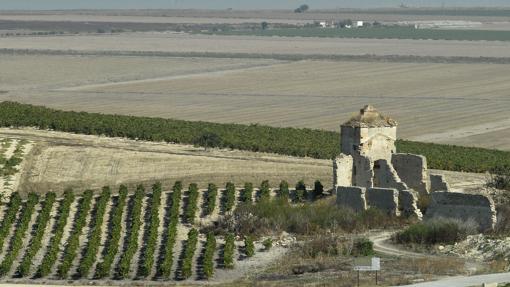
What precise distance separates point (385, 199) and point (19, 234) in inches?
387

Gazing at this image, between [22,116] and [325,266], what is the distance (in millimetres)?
29014

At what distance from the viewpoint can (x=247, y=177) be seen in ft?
157

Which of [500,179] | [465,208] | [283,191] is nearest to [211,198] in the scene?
[283,191]

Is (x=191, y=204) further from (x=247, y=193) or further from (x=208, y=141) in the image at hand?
(x=208, y=141)

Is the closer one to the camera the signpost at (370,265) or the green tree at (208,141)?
the signpost at (370,265)

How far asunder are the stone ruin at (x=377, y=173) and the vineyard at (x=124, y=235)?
2.96 m

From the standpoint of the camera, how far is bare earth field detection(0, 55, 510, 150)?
74.4m

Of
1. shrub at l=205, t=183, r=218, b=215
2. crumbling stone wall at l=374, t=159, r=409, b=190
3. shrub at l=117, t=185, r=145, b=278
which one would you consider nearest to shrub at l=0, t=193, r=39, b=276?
shrub at l=117, t=185, r=145, b=278

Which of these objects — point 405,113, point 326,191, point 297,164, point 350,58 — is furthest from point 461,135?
point 350,58

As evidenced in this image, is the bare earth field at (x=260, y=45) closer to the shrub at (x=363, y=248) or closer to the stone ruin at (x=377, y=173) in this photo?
the stone ruin at (x=377, y=173)

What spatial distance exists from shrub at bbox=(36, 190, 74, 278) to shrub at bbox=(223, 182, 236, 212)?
4.51 metres

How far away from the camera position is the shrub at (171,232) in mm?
36656

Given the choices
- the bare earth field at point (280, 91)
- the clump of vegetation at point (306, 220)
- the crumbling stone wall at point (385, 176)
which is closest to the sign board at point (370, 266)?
the clump of vegetation at point (306, 220)

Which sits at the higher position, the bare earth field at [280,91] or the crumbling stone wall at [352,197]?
the crumbling stone wall at [352,197]
